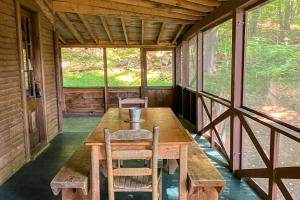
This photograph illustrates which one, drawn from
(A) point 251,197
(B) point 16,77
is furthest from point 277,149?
(B) point 16,77

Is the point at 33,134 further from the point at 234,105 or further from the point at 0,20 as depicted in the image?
the point at 234,105

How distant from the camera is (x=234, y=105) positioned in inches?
154

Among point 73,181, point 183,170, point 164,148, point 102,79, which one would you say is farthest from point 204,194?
point 102,79

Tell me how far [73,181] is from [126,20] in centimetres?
560

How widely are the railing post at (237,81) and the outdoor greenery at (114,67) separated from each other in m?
5.75

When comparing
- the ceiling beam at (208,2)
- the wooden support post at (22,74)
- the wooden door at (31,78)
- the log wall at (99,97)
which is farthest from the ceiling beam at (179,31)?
the wooden support post at (22,74)

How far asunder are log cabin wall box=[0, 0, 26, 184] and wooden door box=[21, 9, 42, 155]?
0.55m

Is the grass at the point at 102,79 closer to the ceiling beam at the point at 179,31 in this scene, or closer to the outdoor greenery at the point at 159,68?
the outdoor greenery at the point at 159,68

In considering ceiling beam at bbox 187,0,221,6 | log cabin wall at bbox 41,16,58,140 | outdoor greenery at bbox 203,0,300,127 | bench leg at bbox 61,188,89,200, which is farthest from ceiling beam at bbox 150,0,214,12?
bench leg at bbox 61,188,89,200

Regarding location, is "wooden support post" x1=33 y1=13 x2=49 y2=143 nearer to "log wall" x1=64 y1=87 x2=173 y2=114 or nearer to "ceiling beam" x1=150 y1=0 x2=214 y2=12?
"ceiling beam" x1=150 y1=0 x2=214 y2=12

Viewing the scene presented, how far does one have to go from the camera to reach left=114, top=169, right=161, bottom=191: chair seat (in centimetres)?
244

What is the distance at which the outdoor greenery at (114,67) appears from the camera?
956cm

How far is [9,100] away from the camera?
3.94 m

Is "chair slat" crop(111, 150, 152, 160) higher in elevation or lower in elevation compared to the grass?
lower
